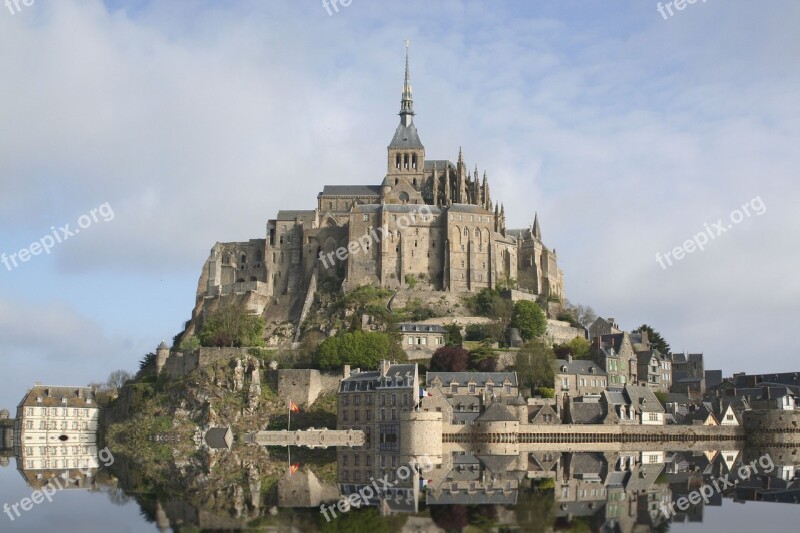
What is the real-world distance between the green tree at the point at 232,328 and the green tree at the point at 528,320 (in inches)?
893

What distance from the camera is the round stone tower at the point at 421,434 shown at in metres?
55.1

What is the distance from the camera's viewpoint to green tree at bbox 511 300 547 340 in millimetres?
85000

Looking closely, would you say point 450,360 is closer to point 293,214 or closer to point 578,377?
point 578,377

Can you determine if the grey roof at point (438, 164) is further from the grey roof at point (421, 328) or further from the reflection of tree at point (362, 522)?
the reflection of tree at point (362, 522)

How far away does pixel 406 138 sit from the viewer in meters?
109

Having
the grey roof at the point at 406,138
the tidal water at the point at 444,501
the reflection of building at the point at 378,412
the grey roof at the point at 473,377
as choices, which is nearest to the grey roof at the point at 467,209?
the grey roof at the point at 406,138

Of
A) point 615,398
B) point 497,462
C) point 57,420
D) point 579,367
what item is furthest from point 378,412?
point 57,420

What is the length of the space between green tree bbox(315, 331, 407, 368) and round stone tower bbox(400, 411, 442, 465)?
17150 millimetres

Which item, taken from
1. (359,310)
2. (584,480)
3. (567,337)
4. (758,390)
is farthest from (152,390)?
(758,390)

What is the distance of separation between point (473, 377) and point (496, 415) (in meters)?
7.16

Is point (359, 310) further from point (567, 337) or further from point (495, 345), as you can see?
point (567, 337)

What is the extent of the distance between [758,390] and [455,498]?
53912mm

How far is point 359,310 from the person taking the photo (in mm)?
89312

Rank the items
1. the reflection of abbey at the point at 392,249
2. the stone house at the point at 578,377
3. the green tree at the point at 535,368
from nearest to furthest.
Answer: the green tree at the point at 535,368 → the stone house at the point at 578,377 → the reflection of abbey at the point at 392,249
